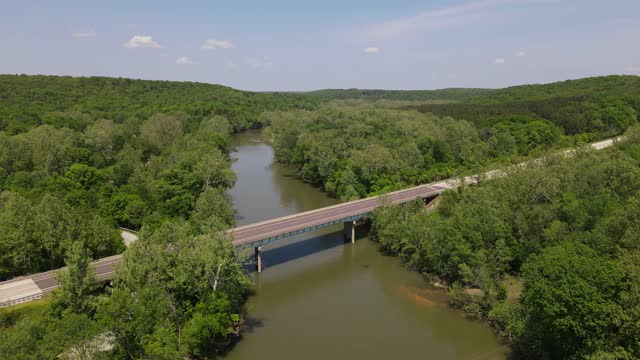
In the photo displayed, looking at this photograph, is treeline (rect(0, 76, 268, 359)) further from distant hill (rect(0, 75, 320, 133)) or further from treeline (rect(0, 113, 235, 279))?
distant hill (rect(0, 75, 320, 133))

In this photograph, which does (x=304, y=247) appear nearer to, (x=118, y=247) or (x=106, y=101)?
(x=118, y=247)

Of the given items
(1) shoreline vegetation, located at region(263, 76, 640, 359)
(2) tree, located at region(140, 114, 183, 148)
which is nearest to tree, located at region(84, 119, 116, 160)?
(2) tree, located at region(140, 114, 183, 148)

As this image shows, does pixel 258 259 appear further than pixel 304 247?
No

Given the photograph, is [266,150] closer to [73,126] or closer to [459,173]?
[73,126]

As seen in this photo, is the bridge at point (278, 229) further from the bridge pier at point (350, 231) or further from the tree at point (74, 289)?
the tree at point (74, 289)

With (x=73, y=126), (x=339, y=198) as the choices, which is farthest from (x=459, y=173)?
(x=73, y=126)

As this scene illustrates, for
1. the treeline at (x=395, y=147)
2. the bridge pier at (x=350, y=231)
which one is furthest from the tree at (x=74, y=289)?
the treeline at (x=395, y=147)

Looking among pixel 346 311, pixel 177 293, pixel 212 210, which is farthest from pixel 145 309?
pixel 212 210
